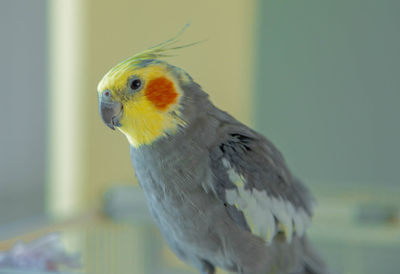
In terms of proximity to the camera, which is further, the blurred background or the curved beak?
the blurred background

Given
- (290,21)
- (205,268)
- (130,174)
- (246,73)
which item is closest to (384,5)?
(290,21)

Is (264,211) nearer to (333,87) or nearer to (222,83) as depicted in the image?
(333,87)

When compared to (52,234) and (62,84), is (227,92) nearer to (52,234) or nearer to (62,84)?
(62,84)

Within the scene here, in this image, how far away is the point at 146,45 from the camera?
1.80 meters

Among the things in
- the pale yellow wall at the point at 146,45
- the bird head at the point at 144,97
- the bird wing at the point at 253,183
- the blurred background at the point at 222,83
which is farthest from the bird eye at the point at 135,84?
the pale yellow wall at the point at 146,45

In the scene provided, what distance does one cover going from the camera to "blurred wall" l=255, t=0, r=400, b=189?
1604 millimetres

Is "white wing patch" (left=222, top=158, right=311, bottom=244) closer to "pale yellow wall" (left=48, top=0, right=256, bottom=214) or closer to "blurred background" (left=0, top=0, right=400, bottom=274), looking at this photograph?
"blurred background" (left=0, top=0, right=400, bottom=274)

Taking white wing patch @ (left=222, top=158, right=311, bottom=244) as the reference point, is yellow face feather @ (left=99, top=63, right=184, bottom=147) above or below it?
above

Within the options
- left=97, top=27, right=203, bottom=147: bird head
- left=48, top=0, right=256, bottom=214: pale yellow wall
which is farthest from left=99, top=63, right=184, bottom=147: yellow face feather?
left=48, top=0, right=256, bottom=214: pale yellow wall

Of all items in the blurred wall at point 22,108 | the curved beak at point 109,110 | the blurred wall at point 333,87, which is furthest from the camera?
the blurred wall at point 22,108

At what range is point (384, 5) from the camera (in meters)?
1.58

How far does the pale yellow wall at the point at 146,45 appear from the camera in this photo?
182cm

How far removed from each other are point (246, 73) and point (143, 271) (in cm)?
109

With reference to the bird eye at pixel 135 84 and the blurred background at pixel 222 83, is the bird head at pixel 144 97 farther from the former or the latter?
the blurred background at pixel 222 83
